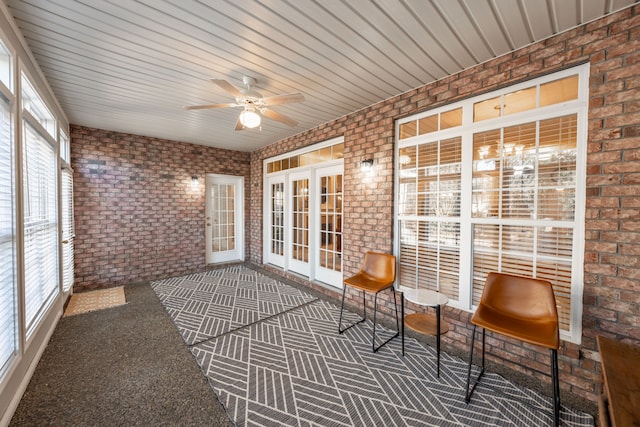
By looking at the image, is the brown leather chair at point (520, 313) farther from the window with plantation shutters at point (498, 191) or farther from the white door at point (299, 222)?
the white door at point (299, 222)

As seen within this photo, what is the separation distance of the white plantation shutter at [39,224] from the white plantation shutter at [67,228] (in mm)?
436

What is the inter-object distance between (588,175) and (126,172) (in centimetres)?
632

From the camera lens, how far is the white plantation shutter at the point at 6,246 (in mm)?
1786

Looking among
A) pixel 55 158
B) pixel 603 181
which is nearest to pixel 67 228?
pixel 55 158

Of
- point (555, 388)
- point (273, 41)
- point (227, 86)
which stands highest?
point (273, 41)

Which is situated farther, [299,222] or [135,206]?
[299,222]

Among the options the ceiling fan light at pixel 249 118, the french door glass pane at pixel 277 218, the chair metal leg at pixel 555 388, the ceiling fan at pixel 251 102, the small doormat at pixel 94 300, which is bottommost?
the small doormat at pixel 94 300

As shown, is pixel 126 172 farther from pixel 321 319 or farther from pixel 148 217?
pixel 321 319

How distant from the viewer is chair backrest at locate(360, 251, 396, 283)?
307 cm

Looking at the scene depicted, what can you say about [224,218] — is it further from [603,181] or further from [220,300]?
[603,181]

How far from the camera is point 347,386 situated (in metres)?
2.18

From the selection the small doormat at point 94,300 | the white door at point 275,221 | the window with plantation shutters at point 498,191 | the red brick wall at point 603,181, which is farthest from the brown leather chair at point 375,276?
the small doormat at point 94,300

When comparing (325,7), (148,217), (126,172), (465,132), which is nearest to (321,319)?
(465,132)

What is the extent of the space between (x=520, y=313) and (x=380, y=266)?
1405mm
